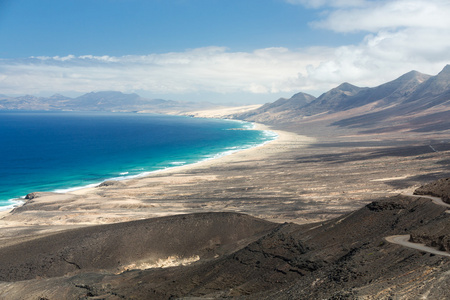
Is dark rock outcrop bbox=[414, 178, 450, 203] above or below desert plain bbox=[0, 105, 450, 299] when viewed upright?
above

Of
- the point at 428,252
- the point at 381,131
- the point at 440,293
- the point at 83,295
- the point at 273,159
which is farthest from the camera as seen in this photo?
the point at 381,131

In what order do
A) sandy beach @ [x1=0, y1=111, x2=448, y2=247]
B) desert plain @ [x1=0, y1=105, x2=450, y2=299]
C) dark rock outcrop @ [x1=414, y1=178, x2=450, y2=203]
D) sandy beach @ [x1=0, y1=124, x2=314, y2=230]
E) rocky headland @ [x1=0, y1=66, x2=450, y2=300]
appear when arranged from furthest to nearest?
sandy beach @ [x1=0, y1=124, x2=314, y2=230] → sandy beach @ [x1=0, y1=111, x2=448, y2=247] → dark rock outcrop @ [x1=414, y1=178, x2=450, y2=203] → desert plain @ [x1=0, y1=105, x2=450, y2=299] → rocky headland @ [x1=0, y1=66, x2=450, y2=300]

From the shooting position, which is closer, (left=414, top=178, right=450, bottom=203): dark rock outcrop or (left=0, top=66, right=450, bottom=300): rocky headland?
(left=0, top=66, right=450, bottom=300): rocky headland

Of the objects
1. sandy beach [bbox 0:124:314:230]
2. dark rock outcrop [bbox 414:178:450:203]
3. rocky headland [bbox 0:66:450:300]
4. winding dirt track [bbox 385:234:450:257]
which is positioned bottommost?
sandy beach [bbox 0:124:314:230]

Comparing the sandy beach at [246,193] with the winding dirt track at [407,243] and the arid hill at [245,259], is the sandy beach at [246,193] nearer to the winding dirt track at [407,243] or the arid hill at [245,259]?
the arid hill at [245,259]

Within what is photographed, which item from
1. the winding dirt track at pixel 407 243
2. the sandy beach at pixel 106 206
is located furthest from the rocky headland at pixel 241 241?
the sandy beach at pixel 106 206

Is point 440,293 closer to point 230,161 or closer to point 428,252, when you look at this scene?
point 428,252

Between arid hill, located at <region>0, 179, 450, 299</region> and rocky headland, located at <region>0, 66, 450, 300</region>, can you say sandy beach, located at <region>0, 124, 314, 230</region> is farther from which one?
arid hill, located at <region>0, 179, 450, 299</region>

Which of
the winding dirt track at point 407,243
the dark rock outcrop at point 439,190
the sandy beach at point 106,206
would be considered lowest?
the sandy beach at point 106,206

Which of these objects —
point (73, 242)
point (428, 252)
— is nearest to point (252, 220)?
point (73, 242)

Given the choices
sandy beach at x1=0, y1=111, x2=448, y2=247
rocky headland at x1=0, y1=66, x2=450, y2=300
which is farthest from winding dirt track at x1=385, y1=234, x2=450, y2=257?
sandy beach at x1=0, y1=111, x2=448, y2=247

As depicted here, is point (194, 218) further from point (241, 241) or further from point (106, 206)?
point (106, 206)
